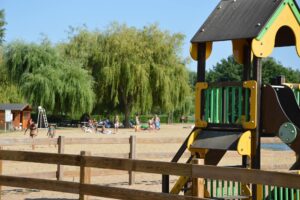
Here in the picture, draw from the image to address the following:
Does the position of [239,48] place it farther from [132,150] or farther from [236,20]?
[132,150]

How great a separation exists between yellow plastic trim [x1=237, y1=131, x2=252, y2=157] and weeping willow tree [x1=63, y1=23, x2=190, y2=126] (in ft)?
136

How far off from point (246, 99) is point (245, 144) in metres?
0.66

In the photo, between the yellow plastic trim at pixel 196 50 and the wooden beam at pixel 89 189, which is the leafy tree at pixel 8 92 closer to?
the yellow plastic trim at pixel 196 50

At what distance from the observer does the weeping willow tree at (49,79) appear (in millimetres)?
47781

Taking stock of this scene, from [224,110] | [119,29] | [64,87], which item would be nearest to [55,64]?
[64,87]

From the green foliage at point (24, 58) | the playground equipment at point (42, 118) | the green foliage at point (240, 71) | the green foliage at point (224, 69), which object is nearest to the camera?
the playground equipment at point (42, 118)

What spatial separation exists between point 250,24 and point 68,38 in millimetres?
47890

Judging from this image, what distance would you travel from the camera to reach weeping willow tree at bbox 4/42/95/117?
4778cm

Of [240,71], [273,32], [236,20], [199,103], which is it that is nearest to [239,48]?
[236,20]

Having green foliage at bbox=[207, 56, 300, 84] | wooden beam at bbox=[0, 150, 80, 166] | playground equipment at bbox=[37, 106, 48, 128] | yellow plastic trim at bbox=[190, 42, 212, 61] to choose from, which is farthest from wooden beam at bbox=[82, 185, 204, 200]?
green foliage at bbox=[207, 56, 300, 84]

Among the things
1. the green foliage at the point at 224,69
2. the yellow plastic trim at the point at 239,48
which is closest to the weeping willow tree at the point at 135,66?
the yellow plastic trim at the point at 239,48

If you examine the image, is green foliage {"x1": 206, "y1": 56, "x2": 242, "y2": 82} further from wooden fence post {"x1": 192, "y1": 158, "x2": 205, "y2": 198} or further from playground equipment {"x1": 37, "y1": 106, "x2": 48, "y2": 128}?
wooden fence post {"x1": 192, "y1": 158, "x2": 205, "y2": 198}

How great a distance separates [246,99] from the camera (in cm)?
759

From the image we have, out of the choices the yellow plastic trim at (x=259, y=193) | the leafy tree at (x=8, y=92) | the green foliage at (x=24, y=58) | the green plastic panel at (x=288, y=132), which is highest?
the green foliage at (x=24, y=58)
